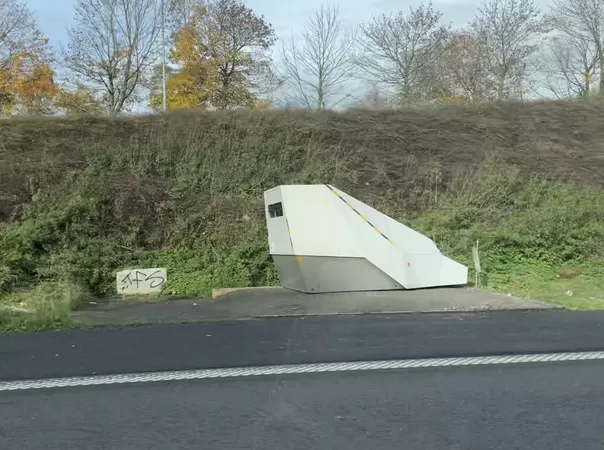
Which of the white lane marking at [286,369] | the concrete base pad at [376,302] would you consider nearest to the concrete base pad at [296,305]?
the concrete base pad at [376,302]

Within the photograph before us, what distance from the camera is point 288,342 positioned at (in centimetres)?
714

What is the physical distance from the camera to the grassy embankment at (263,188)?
13242mm

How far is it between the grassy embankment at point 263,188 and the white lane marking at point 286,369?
444cm

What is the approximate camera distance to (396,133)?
62.8 feet

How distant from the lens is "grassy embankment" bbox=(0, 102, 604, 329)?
13242 millimetres

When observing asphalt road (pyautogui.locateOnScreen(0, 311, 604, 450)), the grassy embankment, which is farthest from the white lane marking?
the grassy embankment

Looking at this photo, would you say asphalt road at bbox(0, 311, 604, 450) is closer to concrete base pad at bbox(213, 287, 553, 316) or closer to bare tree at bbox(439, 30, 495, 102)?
concrete base pad at bbox(213, 287, 553, 316)

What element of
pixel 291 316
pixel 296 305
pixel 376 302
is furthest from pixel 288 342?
pixel 376 302

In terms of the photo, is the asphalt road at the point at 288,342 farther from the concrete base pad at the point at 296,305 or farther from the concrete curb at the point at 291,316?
the concrete base pad at the point at 296,305

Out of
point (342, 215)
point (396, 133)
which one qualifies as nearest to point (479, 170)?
point (396, 133)

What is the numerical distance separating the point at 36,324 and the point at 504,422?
6643 mm

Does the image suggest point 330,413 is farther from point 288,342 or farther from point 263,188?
point 263,188

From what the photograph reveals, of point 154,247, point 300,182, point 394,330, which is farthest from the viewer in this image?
point 300,182

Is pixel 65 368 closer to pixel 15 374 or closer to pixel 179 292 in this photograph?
pixel 15 374
